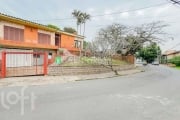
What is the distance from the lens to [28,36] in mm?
24688

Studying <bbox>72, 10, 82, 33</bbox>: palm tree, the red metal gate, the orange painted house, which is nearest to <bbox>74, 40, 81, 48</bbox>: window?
the orange painted house

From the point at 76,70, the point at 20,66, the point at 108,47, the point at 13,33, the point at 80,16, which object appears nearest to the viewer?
the point at 20,66

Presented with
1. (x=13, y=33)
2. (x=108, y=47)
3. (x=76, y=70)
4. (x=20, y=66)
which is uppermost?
(x=13, y=33)

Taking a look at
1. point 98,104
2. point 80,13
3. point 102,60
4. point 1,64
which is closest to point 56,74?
point 1,64

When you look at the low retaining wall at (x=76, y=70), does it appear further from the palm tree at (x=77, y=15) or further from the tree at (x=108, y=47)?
the palm tree at (x=77, y=15)

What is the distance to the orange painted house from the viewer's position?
70.2ft

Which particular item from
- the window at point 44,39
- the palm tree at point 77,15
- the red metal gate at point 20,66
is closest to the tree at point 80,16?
the palm tree at point 77,15

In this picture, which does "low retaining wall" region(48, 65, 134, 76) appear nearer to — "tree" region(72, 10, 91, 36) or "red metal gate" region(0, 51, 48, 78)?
"red metal gate" region(0, 51, 48, 78)

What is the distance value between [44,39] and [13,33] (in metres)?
5.40

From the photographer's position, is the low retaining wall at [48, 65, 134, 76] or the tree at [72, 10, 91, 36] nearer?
the low retaining wall at [48, 65, 134, 76]

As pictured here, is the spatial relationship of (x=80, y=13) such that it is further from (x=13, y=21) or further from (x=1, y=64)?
(x=1, y=64)

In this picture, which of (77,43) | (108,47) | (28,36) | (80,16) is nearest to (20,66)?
(28,36)

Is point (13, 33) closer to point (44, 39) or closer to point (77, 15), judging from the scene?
point (44, 39)

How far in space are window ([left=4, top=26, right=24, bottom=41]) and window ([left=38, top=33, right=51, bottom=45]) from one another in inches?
124
